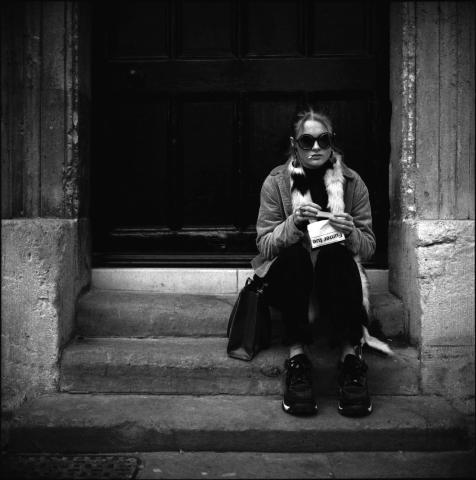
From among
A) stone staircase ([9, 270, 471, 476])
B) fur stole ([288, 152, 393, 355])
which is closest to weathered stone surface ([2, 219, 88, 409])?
stone staircase ([9, 270, 471, 476])

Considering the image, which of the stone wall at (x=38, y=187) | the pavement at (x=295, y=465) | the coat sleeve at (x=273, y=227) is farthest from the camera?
the stone wall at (x=38, y=187)

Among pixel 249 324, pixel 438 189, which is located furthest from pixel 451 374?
pixel 249 324

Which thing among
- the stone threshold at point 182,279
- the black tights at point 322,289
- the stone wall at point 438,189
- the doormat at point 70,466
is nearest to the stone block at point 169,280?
the stone threshold at point 182,279

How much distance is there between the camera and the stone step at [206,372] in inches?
121

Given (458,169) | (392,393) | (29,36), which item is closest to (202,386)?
(392,393)

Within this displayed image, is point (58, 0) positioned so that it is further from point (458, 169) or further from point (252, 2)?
point (458, 169)

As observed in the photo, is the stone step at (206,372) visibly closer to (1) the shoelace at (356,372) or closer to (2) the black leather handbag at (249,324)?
(2) the black leather handbag at (249,324)

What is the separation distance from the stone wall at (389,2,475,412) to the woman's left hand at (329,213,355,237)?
55cm

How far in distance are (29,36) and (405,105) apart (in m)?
2.32

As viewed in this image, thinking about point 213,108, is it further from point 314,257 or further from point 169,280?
point 314,257

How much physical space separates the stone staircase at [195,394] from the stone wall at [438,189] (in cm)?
20

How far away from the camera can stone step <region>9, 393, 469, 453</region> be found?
2.68 meters

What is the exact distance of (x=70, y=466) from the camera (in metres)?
2.58

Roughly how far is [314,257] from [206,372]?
2.93 feet
